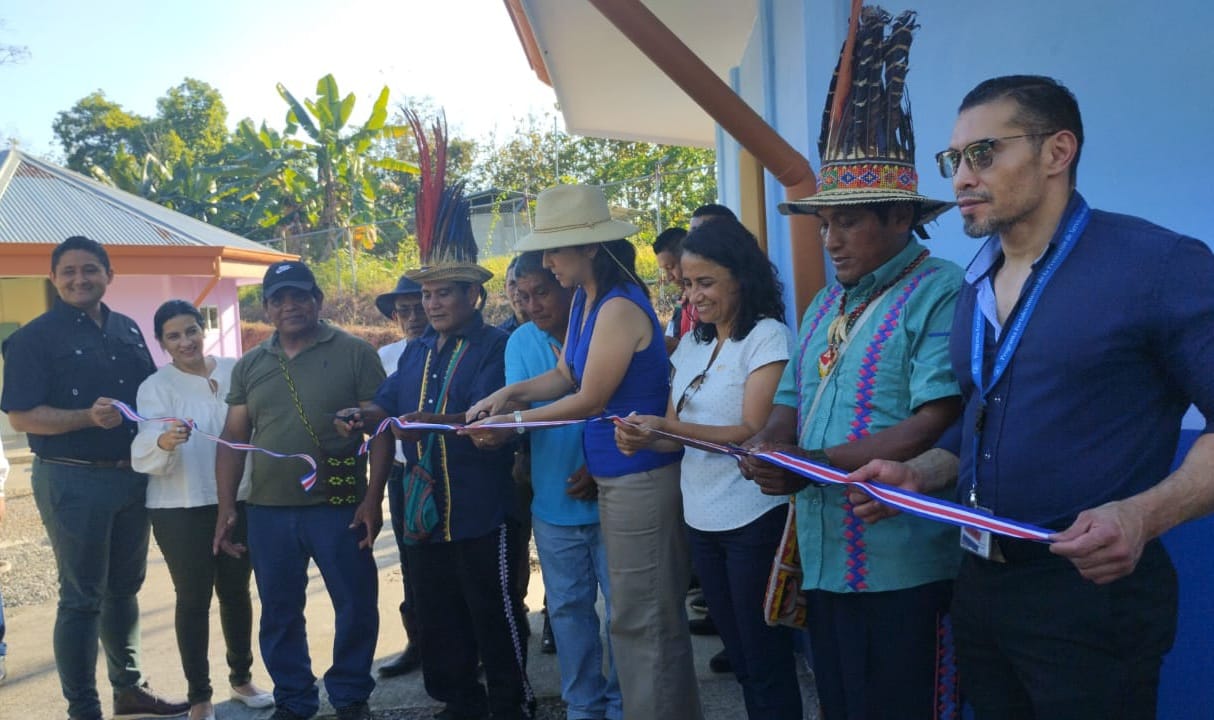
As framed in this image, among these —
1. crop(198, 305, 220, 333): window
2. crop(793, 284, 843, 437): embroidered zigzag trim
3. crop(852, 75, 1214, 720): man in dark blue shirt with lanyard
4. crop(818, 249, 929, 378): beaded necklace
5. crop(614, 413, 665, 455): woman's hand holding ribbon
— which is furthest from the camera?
crop(198, 305, 220, 333): window

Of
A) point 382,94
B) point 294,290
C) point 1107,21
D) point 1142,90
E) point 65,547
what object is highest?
point 382,94

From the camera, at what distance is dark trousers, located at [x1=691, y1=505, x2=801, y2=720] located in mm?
3035

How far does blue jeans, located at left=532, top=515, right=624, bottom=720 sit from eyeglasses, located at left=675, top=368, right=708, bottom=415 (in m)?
0.83

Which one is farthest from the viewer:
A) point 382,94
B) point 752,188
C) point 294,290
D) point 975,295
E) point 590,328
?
point 382,94

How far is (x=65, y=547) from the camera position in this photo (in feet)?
14.0

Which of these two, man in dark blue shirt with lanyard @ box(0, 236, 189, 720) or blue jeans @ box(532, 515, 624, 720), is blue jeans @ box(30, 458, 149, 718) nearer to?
man in dark blue shirt with lanyard @ box(0, 236, 189, 720)

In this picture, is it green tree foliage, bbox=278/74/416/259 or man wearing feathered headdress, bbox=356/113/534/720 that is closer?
man wearing feathered headdress, bbox=356/113/534/720

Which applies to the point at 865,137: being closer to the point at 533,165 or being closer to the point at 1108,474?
the point at 1108,474

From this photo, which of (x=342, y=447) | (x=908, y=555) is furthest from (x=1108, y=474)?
(x=342, y=447)

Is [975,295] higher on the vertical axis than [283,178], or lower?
lower

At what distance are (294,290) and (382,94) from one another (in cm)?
2148

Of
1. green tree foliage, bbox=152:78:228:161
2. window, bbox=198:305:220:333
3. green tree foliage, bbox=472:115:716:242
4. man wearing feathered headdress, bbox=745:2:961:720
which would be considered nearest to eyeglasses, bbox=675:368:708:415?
man wearing feathered headdress, bbox=745:2:961:720

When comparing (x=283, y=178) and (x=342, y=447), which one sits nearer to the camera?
(x=342, y=447)

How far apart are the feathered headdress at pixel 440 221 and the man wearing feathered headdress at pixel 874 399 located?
79.7 inches
